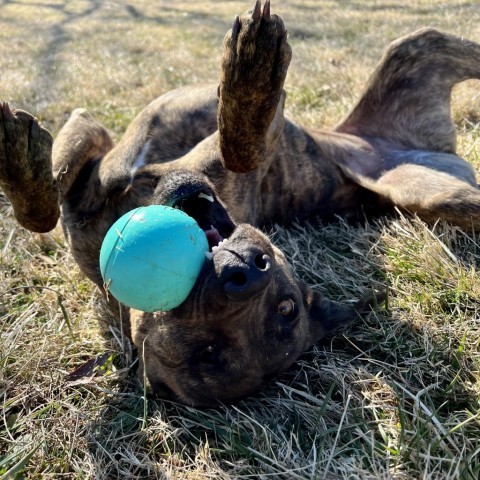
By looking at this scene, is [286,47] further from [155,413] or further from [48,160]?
[155,413]

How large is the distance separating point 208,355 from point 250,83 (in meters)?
1.31

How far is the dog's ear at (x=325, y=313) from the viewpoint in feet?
10.0

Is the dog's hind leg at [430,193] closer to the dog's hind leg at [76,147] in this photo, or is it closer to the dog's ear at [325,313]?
the dog's ear at [325,313]

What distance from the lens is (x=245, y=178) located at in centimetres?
365

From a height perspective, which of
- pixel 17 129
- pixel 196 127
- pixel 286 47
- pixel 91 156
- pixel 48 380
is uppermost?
pixel 286 47

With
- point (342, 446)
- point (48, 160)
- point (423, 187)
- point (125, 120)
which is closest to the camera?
point (342, 446)

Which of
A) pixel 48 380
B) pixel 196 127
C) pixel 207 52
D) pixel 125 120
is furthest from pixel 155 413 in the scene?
pixel 207 52

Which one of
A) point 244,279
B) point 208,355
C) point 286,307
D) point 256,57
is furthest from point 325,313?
point 256,57

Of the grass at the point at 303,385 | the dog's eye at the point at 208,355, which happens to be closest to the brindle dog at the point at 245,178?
the dog's eye at the point at 208,355

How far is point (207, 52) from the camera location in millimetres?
8836

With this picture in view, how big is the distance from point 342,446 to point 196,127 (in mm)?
2122

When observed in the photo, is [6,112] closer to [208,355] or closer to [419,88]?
[208,355]

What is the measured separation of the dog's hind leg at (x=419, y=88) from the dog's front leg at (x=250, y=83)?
1.90 metres

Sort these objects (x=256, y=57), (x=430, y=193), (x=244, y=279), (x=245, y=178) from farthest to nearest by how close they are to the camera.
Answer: (x=430, y=193), (x=245, y=178), (x=256, y=57), (x=244, y=279)
